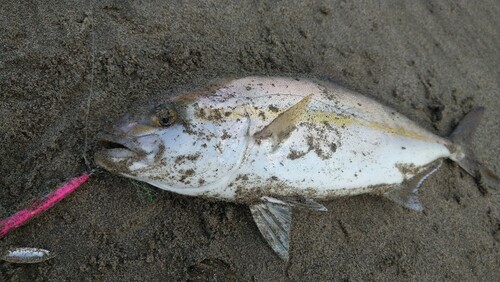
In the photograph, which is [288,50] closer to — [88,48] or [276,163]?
[276,163]

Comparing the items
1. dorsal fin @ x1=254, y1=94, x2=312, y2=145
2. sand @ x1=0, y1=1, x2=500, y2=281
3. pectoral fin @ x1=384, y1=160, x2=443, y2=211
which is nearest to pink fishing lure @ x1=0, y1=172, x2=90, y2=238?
sand @ x1=0, y1=1, x2=500, y2=281

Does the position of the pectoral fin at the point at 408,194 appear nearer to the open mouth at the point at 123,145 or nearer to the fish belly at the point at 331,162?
the fish belly at the point at 331,162

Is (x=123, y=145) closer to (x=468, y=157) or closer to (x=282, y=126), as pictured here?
(x=282, y=126)

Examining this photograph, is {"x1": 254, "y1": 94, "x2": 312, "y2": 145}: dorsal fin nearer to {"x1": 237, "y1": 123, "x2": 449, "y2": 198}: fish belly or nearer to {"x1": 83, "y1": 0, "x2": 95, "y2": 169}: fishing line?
{"x1": 237, "y1": 123, "x2": 449, "y2": 198}: fish belly

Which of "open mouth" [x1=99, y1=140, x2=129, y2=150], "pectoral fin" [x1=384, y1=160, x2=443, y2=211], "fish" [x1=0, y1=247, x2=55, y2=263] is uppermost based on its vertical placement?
"open mouth" [x1=99, y1=140, x2=129, y2=150]

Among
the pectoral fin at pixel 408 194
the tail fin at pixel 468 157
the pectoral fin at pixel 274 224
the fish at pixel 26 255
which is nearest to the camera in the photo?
the fish at pixel 26 255

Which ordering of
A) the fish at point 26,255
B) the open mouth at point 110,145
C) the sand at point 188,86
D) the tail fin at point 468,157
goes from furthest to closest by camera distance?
the tail fin at point 468,157 → the sand at point 188,86 → the open mouth at point 110,145 → the fish at point 26,255

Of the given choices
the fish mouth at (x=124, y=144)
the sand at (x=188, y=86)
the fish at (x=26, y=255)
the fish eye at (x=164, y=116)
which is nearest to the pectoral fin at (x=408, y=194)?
the sand at (x=188, y=86)

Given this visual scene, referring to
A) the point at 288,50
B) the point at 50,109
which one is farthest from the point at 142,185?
the point at 288,50
